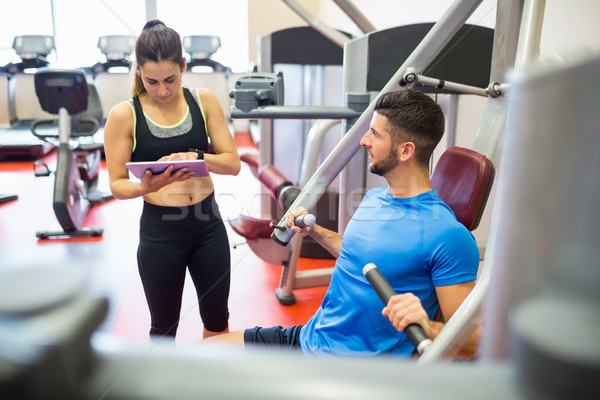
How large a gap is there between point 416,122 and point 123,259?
98 cm

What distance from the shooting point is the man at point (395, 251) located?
3.75 feet

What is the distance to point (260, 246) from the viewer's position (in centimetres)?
238

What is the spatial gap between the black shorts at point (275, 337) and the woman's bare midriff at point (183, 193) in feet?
1.59

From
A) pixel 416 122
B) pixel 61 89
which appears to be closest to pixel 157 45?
pixel 416 122

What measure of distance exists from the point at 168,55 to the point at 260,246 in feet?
3.93

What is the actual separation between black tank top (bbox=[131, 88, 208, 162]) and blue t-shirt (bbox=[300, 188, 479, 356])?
60cm

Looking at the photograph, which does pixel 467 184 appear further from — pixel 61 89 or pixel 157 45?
pixel 61 89

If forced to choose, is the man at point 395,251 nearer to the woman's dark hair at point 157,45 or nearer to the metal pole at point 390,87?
the metal pole at point 390,87

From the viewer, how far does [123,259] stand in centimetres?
55

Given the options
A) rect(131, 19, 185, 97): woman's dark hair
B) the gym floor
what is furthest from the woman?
the gym floor

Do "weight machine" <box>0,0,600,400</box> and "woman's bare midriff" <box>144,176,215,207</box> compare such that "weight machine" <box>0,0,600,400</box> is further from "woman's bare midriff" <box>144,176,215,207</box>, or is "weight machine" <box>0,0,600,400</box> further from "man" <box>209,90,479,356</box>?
"woman's bare midriff" <box>144,176,215,207</box>

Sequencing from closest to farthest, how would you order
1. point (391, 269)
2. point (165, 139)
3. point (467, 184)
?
point (391, 269), point (467, 184), point (165, 139)

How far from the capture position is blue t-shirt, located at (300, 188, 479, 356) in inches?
44.9

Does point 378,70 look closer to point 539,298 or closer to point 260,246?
point 260,246
